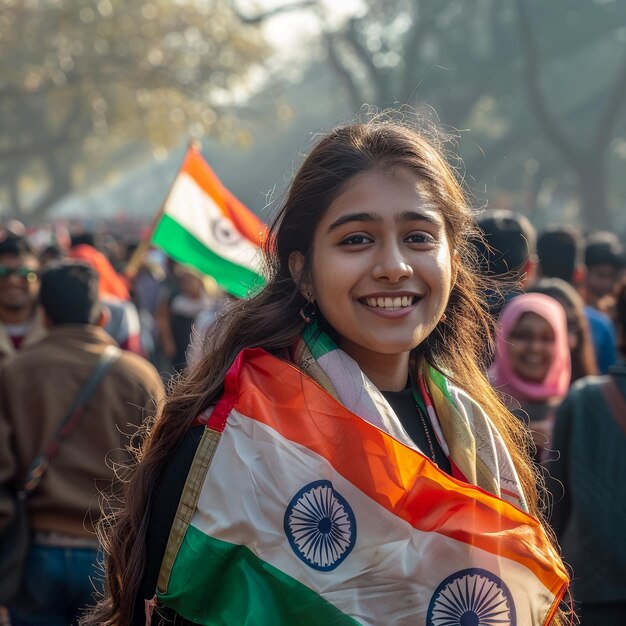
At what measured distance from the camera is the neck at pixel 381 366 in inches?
89.9

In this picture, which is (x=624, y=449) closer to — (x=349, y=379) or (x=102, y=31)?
(x=349, y=379)

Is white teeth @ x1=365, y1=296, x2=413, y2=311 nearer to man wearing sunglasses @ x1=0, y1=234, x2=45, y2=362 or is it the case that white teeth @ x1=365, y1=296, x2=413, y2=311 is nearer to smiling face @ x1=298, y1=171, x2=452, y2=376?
smiling face @ x1=298, y1=171, x2=452, y2=376

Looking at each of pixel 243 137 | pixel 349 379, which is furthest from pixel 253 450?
pixel 243 137

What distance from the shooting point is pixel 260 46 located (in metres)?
25.7

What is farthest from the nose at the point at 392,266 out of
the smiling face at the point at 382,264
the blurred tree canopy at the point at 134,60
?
the blurred tree canopy at the point at 134,60

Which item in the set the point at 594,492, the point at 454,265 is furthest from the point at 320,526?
the point at 594,492

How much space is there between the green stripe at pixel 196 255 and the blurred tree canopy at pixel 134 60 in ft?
62.5

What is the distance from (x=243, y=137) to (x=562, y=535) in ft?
74.6

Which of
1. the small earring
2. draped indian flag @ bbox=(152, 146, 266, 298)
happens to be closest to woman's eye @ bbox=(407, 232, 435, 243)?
the small earring

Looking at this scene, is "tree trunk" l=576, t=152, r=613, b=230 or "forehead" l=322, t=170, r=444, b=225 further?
"tree trunk" l=576, t=152, r=613, b=230

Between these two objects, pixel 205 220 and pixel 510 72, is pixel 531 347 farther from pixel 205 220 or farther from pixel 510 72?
pixel 510 72

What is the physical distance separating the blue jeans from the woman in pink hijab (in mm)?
1610

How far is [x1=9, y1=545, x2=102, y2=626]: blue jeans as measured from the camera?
3756mm

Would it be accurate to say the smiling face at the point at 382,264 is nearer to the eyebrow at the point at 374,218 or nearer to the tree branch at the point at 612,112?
the eyebrow at the point at 374,218
